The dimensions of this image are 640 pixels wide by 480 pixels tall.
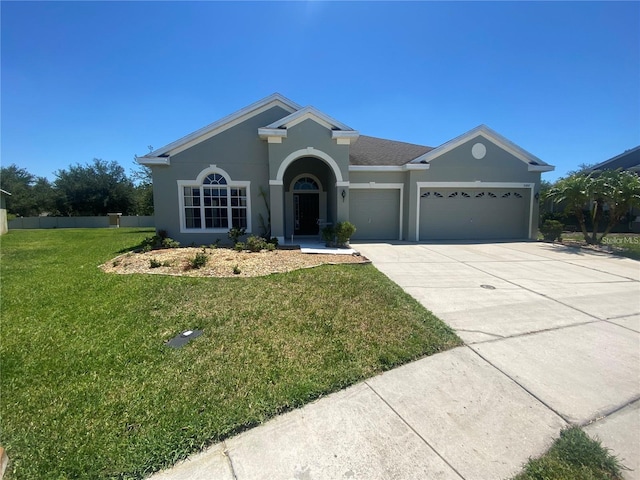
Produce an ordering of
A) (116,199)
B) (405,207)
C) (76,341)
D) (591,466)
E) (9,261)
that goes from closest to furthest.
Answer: (591,466) → (76,341) → (9,261) → (405,207) → (116,199)

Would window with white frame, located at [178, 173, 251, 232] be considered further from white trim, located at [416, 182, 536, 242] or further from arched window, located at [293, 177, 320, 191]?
white trim, located at [416, 182, 536, 242]

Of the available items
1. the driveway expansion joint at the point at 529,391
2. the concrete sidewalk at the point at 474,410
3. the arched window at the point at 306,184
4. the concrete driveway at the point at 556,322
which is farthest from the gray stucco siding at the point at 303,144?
the driveway expansion joint at the point at 529,391

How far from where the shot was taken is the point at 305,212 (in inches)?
620

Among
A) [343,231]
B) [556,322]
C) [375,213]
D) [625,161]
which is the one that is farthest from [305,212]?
[625,161]

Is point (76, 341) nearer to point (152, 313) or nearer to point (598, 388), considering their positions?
point (152, 313)

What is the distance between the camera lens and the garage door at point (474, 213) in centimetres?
1461

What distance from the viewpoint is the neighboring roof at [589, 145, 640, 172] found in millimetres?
20733

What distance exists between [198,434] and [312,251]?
27.9ft

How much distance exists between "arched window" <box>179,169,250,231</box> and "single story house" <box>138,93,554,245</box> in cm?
4

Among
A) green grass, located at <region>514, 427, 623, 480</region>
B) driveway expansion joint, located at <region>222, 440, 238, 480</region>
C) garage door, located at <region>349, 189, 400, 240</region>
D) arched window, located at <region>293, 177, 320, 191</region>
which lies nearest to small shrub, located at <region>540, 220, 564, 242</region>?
garage door, located at <region>349, 189, 400, 240</region>

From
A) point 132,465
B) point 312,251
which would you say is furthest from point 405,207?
point 132,465

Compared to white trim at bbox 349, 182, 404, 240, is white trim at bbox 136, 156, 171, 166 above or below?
above

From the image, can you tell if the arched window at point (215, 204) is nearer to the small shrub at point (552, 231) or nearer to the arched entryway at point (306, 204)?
Answer: the arched entryway at point (306, 204)

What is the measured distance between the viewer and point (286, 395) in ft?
10.2
